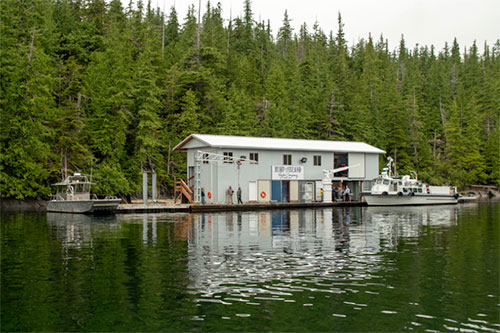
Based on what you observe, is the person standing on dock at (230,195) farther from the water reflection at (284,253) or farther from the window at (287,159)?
the water reflection at (284,253)

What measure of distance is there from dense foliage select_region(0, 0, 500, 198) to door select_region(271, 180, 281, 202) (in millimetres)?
15321

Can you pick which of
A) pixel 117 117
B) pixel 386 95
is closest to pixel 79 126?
pixel 117 117

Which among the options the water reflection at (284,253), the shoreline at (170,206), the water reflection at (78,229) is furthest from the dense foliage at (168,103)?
the water reflection at (284,253)

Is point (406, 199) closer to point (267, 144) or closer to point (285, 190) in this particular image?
point (285, 190)

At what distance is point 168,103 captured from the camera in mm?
68250

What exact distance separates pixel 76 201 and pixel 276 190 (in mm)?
19264

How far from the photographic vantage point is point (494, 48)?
161 m

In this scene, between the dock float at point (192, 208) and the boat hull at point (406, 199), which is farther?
the boat hull at point (406, 199)

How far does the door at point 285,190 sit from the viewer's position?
174ft

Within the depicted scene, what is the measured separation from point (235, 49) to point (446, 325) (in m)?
105

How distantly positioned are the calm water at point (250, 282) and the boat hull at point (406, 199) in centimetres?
2816

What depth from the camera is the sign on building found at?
52.2 m

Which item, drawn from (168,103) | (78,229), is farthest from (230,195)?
(168,103)

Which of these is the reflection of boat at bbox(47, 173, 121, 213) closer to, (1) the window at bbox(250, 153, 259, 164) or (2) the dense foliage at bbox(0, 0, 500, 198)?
(2) the dense foliage at bbox(0, 0, 500, 198)
